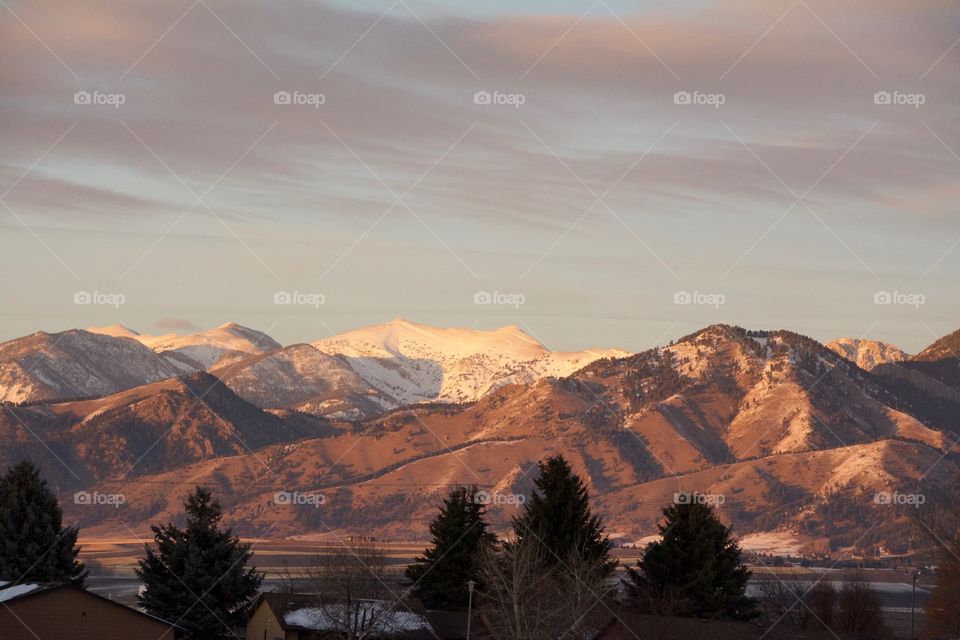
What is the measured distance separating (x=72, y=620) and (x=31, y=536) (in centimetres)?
2689

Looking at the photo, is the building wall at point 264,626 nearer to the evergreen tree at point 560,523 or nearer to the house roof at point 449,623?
the house roof at point 449,623

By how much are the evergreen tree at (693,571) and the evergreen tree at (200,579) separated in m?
28.5

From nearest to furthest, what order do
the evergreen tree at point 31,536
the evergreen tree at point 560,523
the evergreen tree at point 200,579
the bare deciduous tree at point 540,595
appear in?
1. the bare deciduous tree at point 540,595
2. the evergreen tree at point 560,523
3. the evergreen tree at point 200,579
4. the evergreen tree at point 31,536

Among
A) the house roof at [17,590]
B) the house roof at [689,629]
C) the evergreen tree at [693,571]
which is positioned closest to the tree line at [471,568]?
the evergreen tree at [693,571]

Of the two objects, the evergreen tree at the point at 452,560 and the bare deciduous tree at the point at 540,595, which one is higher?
the evergreen tree at the point at 452,560

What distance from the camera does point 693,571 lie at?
364ft

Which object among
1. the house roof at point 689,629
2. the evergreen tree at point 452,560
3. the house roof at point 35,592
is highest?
the evergreen tree at point 452,560

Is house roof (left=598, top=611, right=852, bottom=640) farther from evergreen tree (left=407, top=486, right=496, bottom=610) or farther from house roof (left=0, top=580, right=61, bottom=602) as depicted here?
house roof (left=0, top=580, right=61, bottom=602)

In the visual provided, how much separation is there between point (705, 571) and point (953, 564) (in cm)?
6330

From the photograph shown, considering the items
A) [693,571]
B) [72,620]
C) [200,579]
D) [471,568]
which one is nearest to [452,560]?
[471,568]

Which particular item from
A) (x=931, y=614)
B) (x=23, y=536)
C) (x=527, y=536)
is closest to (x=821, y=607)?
(x=931, y=614)

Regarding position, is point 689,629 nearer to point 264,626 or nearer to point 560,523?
point 560,523

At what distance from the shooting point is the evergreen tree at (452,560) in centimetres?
11762

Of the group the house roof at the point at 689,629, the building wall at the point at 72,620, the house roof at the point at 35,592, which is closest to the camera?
the house roof at the point at 689,629
